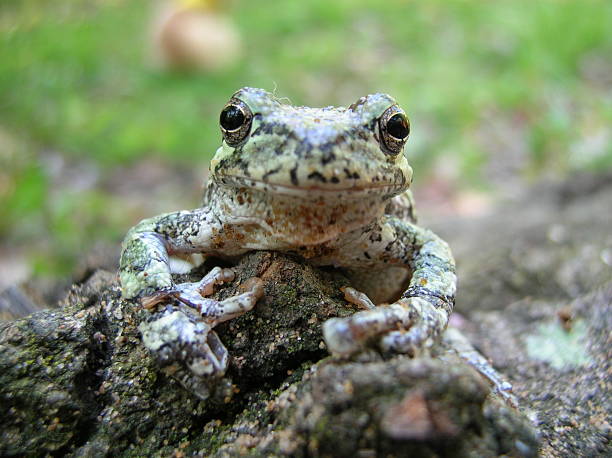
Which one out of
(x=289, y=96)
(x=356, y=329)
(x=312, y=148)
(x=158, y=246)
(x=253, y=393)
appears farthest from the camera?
(x=289, y=96)

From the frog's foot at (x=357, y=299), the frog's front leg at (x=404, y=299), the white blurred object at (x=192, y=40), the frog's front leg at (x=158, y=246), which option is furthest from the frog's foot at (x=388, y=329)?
the white blurred object at (x=192, y=40)

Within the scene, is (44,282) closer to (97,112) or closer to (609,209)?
(609,209)

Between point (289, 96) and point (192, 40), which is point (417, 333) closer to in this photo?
point (289, 96)

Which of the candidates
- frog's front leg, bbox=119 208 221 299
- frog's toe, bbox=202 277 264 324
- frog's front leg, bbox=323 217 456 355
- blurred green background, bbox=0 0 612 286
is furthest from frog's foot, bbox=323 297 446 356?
blurred green background, bbox=0 0 612 286

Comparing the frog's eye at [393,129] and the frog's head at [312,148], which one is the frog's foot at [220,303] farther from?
the frog's eye at [393,129]

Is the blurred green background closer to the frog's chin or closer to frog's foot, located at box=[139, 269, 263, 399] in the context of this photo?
frog's foot, located at box=[139, 269, 263, 399]

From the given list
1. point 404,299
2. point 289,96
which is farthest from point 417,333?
point 289,96
